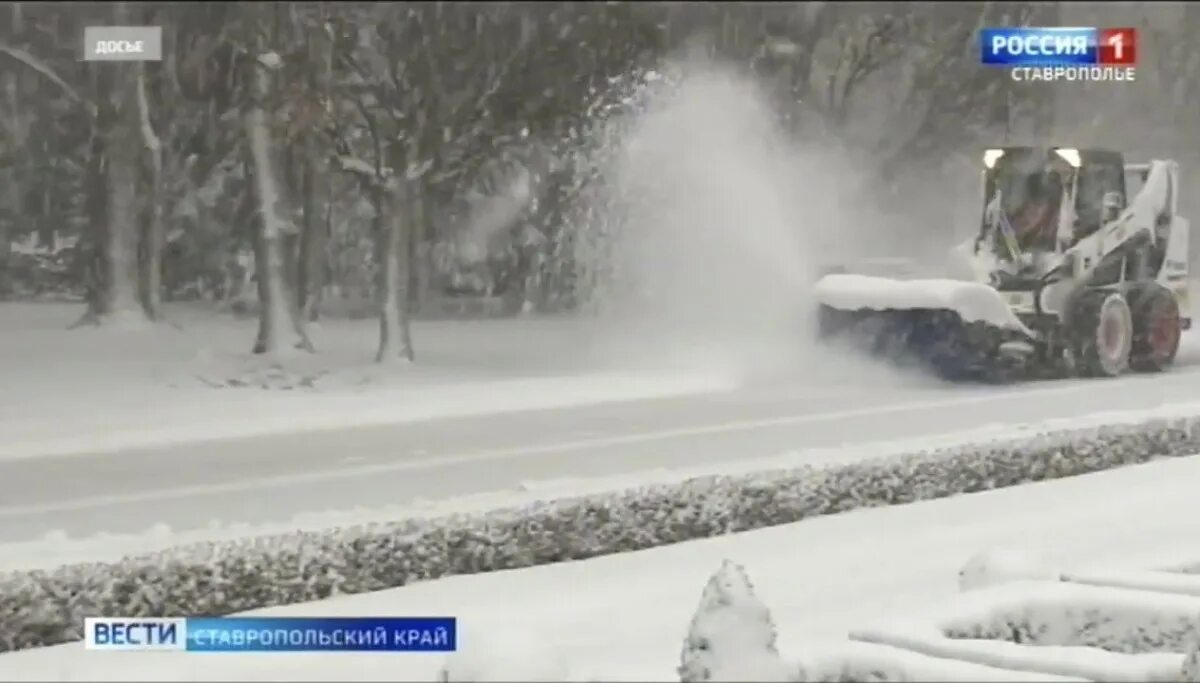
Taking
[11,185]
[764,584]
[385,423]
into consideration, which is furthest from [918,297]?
[11,185]

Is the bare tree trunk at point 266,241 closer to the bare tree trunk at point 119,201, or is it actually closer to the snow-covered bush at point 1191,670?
the bare tree trunk at point 119,201

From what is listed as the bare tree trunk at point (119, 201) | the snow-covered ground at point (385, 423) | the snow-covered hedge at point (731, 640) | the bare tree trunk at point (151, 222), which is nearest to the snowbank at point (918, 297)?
the snow-covered ground at point (385, 423)

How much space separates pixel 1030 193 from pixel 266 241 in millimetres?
3904

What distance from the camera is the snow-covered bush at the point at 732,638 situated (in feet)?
13.2

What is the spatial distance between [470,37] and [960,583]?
2.91 meters

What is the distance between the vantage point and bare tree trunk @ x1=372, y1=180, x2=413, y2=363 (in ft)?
24.5

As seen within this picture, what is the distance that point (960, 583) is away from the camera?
586cm

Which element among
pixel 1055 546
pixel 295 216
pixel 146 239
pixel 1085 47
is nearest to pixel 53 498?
pixel 146 239

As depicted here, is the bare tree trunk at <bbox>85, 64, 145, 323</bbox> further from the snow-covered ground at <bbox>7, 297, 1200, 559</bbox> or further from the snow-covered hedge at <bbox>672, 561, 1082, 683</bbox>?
the snow-covered hedge at <bbox>672, 561, 1082, 683</bbox>

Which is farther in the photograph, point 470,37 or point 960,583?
point 470,37

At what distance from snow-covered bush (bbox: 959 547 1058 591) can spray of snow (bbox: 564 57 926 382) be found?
107 inches

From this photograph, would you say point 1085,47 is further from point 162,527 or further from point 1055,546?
point 162,527

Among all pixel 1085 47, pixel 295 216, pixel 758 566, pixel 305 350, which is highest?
pixel 1085 47

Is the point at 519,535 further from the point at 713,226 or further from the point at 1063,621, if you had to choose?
the point at 713,226
